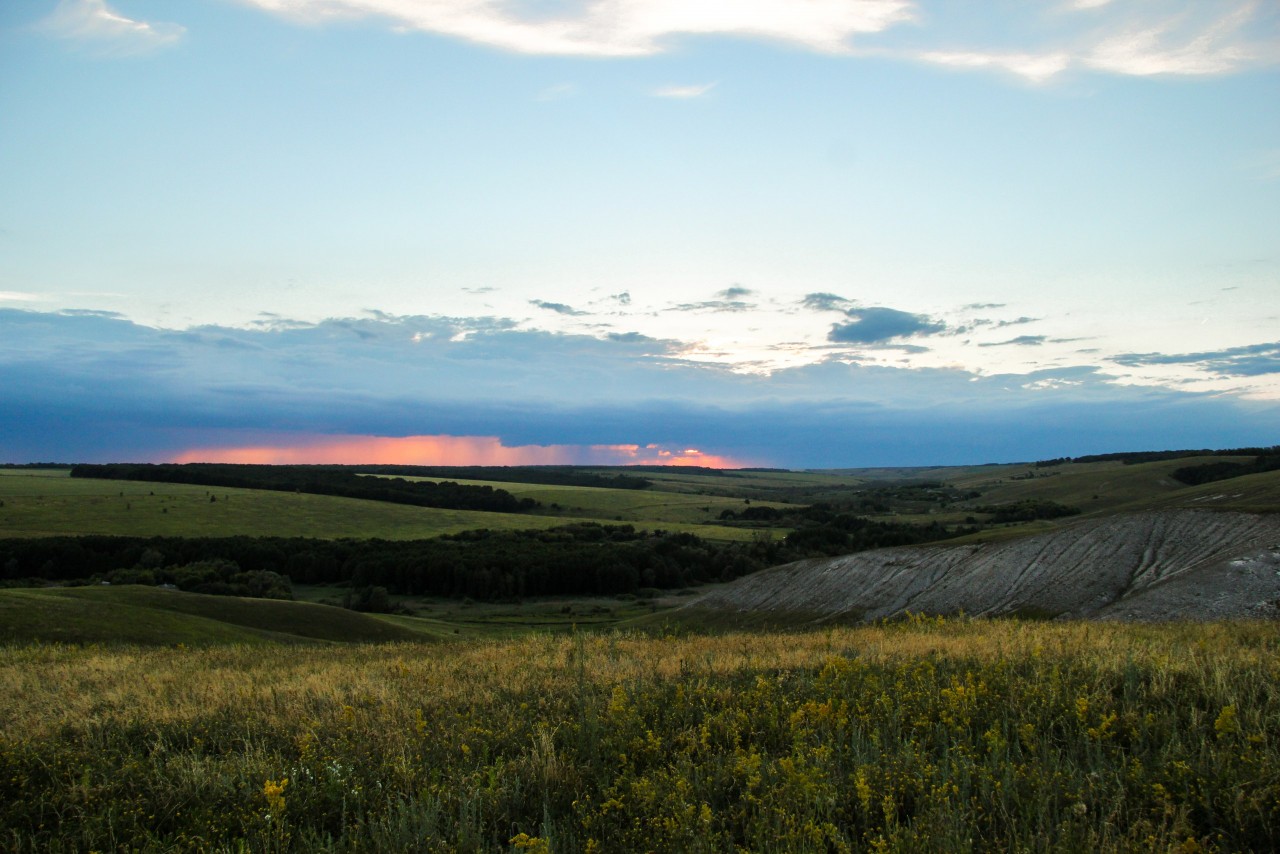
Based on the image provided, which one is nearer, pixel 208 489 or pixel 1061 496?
pixel 1061 496

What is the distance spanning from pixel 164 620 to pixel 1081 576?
36.0m

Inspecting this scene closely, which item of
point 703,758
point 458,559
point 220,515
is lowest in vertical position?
point 458,559

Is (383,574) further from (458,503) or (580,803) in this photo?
(580,803)

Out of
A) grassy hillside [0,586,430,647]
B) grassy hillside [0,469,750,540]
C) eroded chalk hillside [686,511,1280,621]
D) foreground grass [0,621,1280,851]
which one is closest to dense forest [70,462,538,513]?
grassy hillside [0,469,750,540]

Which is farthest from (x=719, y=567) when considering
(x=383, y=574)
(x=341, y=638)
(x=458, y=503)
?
(x=458, y=503)

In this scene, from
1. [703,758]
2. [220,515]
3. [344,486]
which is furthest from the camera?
[344,486]

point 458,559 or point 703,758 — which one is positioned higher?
point 703,758

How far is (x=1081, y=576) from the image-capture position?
29.4 metres

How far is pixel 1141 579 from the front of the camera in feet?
91.9

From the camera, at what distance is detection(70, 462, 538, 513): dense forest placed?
133500mm

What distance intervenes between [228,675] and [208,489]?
132673 mm

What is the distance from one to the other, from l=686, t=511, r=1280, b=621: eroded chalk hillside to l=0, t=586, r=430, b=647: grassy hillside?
70.0 ft

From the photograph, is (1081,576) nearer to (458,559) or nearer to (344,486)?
(458,559)

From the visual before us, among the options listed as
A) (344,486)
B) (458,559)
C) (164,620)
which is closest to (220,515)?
(344,486)
